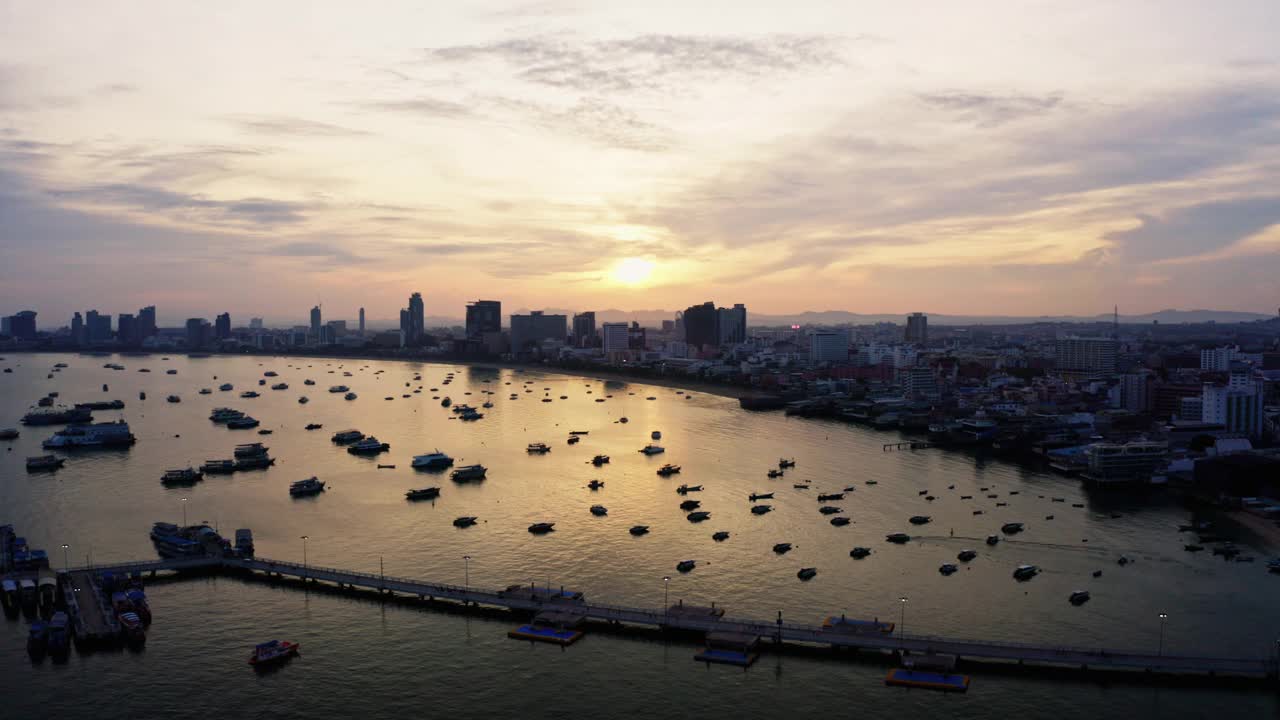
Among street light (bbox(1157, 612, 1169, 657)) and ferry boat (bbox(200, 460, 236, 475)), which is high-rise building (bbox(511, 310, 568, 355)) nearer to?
ferry boat (bbox(200, 460, 236, 475))

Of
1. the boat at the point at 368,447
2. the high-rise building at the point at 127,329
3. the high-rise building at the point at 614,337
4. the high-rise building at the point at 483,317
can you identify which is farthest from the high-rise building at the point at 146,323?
the boat at the point at 368,447

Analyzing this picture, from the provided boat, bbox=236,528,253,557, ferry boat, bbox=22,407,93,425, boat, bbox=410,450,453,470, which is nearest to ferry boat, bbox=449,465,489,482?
boat, bbox=410,450,453,470

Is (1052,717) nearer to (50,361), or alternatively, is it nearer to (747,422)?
(747,422)

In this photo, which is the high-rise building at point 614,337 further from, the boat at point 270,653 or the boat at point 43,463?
the boat at point 270,653

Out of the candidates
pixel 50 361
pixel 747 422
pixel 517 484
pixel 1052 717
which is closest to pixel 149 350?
pixel 50 361

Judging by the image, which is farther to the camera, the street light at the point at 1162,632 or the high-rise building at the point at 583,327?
the high-rise building at the point at 583,327

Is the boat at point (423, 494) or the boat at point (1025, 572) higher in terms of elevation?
the boat at point (423, 494)
